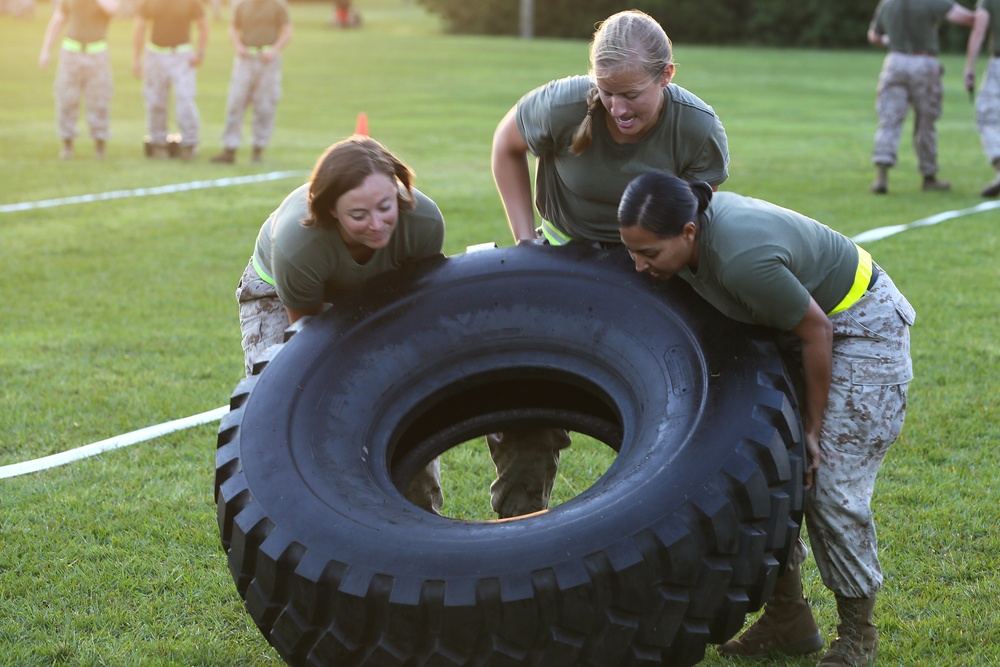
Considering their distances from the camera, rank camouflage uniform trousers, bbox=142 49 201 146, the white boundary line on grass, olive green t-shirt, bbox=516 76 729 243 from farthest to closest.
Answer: camouflage uniform trousers, bbox=142 49 201 146, the white boundary line on grass, olive green t-shirt, bbox=516 76 729 243

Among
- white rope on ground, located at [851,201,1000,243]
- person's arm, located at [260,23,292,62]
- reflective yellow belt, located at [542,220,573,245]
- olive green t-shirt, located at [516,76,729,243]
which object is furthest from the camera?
person's arm, located at [260,23,292,62]

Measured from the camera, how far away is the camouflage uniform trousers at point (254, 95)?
43.4 ft

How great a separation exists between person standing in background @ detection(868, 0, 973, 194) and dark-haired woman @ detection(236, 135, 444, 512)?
8640 mm

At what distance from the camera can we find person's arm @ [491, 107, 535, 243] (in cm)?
386

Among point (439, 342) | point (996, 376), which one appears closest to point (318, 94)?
point (996, 376)

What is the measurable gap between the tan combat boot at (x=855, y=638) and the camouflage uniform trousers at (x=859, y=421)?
5 cm

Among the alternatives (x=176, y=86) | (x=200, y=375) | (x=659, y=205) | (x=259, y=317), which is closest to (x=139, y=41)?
(x=176, y=86)

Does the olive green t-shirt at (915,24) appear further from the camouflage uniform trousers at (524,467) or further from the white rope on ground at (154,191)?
the camouflage uniform trousers at (524,467)

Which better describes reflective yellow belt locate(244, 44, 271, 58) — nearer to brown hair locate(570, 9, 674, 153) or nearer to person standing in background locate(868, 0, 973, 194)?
person standing in background locate(868, 0, 973, 194)

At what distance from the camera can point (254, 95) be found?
13406mm

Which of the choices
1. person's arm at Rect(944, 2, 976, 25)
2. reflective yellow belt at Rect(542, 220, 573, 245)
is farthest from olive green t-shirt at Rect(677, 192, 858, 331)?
person's arm at Rect(944, 2, 976, 25)

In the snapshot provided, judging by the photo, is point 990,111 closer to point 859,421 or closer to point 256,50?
point 256,50

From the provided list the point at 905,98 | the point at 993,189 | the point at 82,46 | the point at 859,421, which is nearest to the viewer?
the point at 859,421

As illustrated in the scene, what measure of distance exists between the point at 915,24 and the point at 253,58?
23.5ft
